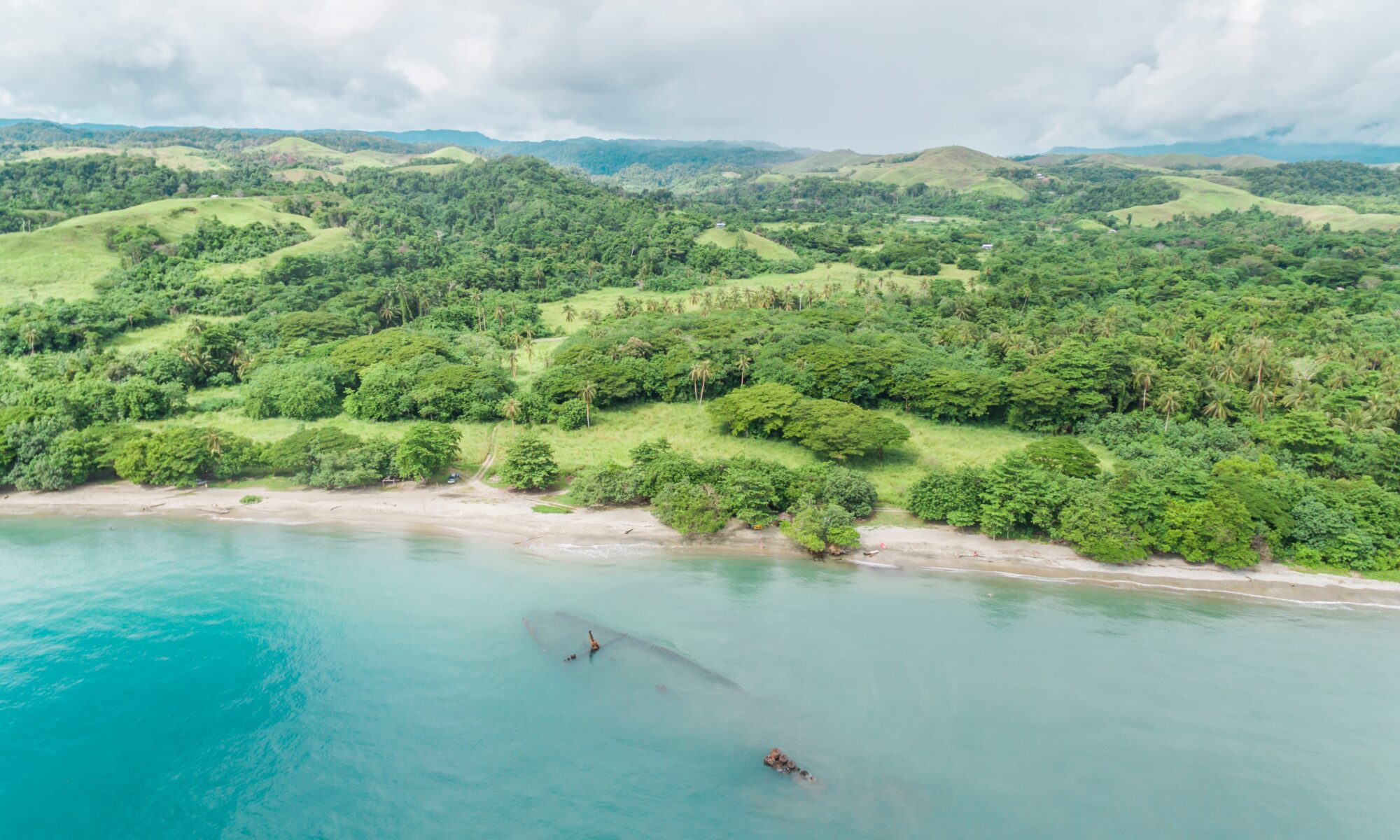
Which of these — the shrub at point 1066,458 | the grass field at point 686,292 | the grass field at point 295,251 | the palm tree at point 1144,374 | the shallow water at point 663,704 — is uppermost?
the grass field at point 295,251

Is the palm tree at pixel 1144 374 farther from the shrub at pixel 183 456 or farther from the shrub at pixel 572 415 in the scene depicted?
the shrub at pixel 183 456

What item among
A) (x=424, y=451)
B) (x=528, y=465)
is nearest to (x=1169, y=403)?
(x=528, y=465)

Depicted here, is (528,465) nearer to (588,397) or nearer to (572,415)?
(572,415)

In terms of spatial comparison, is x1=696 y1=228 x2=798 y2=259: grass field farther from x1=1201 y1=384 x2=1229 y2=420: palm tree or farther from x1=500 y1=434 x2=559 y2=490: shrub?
x1=500 y1=434 x2=559 y2=490: shrub

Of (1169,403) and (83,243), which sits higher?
(83,243)

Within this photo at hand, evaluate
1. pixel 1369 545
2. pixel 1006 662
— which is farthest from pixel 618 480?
pixel 1369 545

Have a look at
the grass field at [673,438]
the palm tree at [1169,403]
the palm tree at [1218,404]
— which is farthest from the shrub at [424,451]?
the palm tree at [1218,404]
